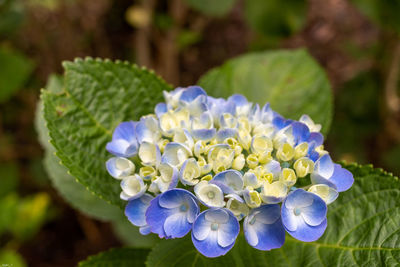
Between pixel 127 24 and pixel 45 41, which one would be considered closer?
pixel 45 41

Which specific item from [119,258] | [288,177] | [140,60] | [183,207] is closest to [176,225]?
[183,207]

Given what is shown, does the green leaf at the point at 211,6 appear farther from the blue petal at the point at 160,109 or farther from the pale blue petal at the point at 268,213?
the pale blue petal at the point at 268,213

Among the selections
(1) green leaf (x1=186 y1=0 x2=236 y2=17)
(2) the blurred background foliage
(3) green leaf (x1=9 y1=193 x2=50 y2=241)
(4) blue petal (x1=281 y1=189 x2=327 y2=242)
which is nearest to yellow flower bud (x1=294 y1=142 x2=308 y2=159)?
(4) blue petal (x1=281 y1=189 x2=327 y2=242)

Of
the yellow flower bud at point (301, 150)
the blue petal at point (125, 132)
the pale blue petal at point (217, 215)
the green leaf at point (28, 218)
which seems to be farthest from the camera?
the green leaf at point (28, 218)

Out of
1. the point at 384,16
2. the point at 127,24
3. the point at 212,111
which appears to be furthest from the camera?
the point at 127,24

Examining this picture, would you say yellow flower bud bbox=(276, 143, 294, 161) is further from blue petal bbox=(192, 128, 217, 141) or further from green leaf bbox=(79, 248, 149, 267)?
green leaf bbox=(79, 248, 149, 267)

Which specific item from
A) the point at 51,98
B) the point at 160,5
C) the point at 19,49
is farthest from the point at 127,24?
the point at 51,98

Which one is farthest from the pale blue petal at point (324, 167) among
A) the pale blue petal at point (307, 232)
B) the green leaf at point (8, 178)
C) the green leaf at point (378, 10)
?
the green leaf at point (8, 178)

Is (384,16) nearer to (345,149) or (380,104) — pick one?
(380,104)
